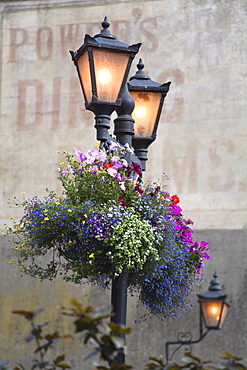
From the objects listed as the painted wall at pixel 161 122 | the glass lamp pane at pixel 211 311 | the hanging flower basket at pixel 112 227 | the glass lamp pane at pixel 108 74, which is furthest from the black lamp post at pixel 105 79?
the painted wall at pixel 161 122

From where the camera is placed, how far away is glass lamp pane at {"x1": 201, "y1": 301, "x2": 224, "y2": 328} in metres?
7.72

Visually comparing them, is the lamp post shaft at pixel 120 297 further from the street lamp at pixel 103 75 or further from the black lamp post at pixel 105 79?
the street lamp at pixel 103 75

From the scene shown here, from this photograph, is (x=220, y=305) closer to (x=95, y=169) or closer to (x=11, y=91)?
(x=95, y=169)

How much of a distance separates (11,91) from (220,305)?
644cm

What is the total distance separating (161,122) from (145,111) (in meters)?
7.05

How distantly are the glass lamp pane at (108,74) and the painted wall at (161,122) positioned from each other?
23.7 ft

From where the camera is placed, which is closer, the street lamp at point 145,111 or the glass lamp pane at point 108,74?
the glass lamp pane at point 108,74

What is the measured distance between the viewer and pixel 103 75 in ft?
14.3

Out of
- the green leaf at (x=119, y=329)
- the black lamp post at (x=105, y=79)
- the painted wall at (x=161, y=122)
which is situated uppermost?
the painted wall at (x=161, y=122)

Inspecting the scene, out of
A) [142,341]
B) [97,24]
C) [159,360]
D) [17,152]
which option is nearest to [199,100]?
[97,24]

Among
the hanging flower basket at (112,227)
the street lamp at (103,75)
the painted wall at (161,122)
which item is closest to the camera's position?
the hanging flower basket at (112,227)

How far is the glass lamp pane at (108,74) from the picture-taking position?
14.3 ft

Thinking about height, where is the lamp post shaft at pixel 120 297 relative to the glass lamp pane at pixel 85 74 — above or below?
below

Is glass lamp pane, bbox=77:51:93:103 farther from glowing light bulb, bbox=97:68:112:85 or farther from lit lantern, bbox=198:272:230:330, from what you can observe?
lit lantern, bbox=198:272:230:330
